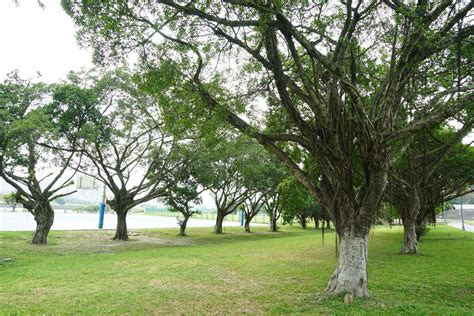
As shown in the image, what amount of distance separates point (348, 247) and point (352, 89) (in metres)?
2.72

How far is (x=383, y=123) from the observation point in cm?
605

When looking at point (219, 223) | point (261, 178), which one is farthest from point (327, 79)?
point (219, 223)

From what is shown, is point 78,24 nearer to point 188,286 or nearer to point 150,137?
point 188,286

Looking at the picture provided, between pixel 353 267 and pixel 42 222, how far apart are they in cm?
1447

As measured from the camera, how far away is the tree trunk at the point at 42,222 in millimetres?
15406

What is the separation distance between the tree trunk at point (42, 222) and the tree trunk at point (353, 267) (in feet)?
45.6

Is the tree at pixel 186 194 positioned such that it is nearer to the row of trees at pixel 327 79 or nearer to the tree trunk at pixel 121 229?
the tree trunk at pixel 121 229

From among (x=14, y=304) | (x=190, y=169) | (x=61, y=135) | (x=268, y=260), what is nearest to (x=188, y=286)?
(x=14, y=304)

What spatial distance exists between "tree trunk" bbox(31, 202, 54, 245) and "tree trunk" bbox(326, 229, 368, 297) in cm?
1391

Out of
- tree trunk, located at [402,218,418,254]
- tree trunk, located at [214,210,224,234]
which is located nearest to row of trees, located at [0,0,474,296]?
tree trunk, located at [402,218,418,254]

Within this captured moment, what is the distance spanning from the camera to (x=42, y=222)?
1566 centimetres

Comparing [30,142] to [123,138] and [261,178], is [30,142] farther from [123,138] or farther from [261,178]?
[261,178]

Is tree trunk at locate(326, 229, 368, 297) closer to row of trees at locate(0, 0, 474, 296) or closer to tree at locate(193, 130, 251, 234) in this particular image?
row of trees at locate(0, 0, 474, 296)

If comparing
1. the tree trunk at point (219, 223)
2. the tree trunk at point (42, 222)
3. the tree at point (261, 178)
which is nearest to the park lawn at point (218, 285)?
the tree trunk at point (42, 222)
